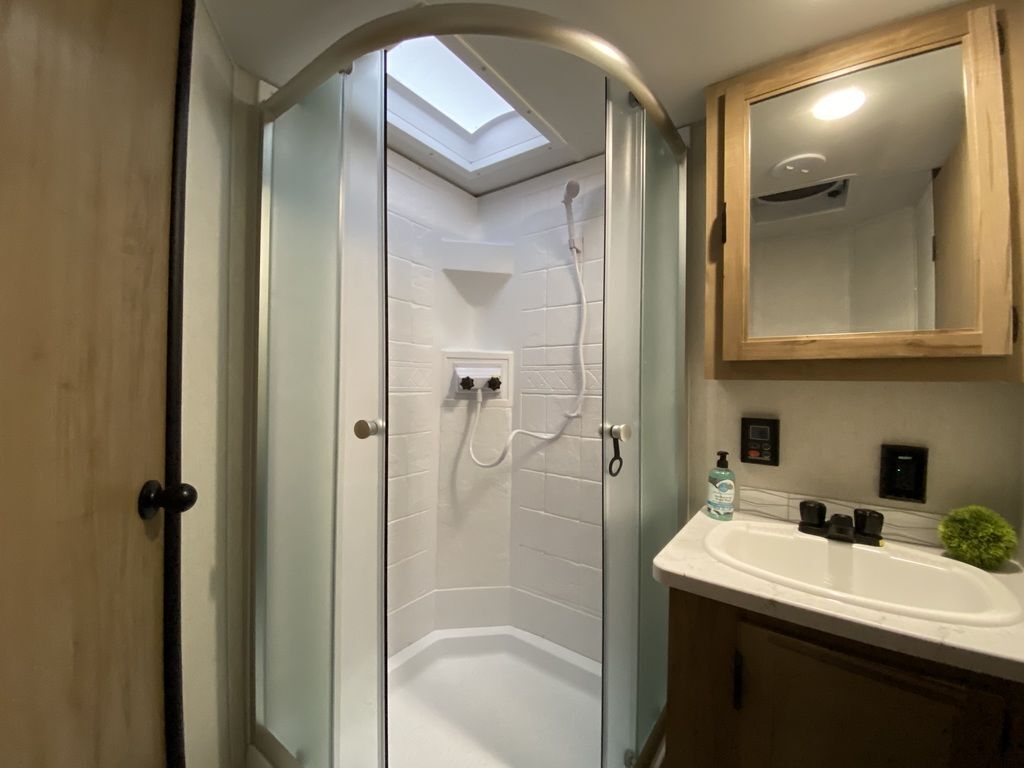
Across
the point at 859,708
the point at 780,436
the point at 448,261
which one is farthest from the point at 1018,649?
the point at 448,261

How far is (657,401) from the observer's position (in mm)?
1104

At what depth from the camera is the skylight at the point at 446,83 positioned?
4.30 ft

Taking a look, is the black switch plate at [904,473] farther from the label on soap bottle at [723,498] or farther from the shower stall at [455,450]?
the shower stall at [455,450]

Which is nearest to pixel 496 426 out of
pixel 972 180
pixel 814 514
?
pixel 814 514

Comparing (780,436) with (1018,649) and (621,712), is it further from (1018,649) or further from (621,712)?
(621,712)

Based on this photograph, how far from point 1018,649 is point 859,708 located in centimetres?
22

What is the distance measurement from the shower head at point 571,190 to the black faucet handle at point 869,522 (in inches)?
52.5

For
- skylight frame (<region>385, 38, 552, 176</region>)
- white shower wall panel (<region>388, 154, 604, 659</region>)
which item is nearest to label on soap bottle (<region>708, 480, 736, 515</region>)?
white shower wall panel (<region>388, 154, 604, 659</region>)

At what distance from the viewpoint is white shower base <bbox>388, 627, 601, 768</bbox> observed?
49.1 inches

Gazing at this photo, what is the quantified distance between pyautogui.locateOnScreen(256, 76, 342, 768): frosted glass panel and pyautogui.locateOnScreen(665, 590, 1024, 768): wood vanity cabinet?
2.77ft

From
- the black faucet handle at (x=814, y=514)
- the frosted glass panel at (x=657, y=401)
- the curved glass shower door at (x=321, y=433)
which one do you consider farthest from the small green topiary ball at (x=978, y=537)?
the curved glass shower door at (x=321, y=433)

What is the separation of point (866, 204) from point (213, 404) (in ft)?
5.72

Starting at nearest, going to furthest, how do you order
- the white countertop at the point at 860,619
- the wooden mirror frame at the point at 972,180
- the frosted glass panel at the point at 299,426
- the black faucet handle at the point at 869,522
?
the white countertop at the point at 860,619, the wooden mirror frame at the point at 972,180, the black faucet handle at the point at 869,522, the frosted glass panel at the point at 299,426

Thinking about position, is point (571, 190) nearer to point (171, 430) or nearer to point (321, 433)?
A: point (321, 433)
